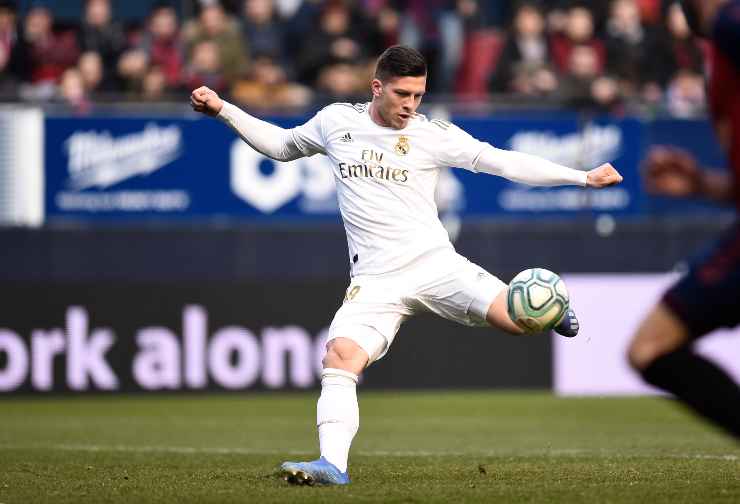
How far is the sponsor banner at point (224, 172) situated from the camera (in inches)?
591

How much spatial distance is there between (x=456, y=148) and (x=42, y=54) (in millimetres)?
9724

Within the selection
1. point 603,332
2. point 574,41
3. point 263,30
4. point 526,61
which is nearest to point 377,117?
point 603,332

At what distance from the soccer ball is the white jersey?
524 mm

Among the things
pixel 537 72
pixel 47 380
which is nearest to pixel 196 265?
pixel 47 380

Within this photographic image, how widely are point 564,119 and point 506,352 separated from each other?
2.48 meters

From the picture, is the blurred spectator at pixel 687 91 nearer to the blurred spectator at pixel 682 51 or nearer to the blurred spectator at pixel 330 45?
the blurred spectator at pixel 682 51

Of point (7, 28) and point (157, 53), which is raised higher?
point (7, 28)

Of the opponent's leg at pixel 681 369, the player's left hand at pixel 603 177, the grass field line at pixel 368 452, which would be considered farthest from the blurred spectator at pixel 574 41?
the opponent's leg at pixel 681 369

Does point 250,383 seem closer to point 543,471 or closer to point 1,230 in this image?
point 1,230

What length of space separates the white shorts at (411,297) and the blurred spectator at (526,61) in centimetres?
872

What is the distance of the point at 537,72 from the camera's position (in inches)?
666

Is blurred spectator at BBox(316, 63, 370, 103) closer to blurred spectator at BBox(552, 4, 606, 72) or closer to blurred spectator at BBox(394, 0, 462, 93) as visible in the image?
blurred spectator at BBox(394, 0, 462, 93)

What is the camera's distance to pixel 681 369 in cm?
610

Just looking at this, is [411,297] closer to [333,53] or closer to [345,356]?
[345,356]
